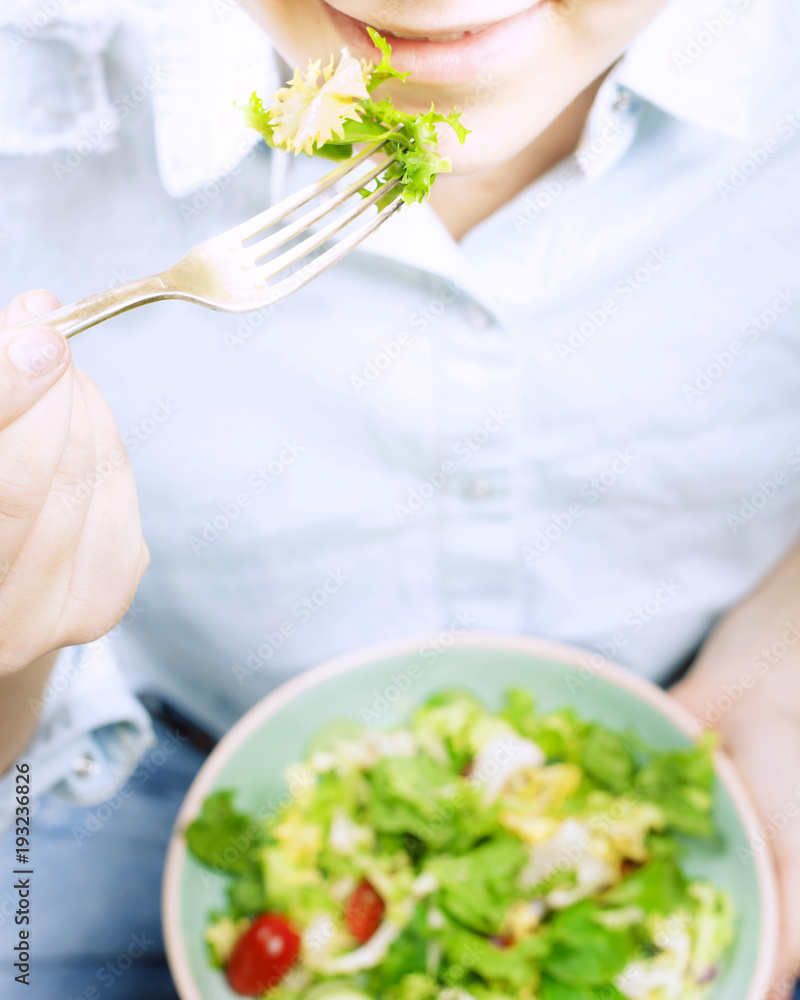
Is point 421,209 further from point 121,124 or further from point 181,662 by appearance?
point 181,662

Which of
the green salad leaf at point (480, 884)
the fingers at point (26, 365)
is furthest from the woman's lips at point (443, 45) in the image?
the green salad leaf at point (480, 884)

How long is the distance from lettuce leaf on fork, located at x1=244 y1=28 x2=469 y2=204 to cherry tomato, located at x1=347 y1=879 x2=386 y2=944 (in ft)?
2.17

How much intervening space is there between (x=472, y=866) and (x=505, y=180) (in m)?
0.66

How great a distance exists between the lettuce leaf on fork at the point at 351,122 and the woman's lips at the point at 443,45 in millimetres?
113

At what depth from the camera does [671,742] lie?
2.71ft

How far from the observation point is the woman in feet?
2.68

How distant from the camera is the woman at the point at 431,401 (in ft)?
2.68

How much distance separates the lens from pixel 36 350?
0.34 metres

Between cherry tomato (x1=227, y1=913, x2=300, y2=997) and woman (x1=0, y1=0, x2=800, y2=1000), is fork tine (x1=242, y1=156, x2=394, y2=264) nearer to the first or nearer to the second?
woman (x1=0, y1=0, x2=800, y2=1000)

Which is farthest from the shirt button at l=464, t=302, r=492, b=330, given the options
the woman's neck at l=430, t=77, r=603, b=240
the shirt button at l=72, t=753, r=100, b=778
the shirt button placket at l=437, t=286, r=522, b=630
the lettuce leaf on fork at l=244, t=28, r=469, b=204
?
the shirt button at l=72, t=753, r=100, b=778

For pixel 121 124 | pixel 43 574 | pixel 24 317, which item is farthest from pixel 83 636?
pixel 121 124

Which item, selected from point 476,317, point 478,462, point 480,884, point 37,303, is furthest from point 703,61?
point 480,884

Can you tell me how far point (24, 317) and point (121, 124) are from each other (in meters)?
0.57

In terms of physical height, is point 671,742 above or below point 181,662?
above
